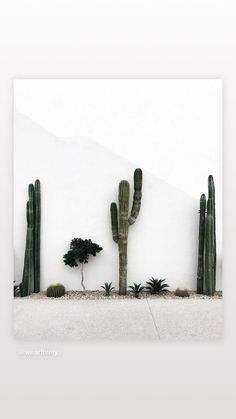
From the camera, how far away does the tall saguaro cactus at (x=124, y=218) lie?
1861 millimetres

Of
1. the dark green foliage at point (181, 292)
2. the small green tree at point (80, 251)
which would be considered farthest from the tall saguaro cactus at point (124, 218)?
the dark green foliage at point (181, 292)

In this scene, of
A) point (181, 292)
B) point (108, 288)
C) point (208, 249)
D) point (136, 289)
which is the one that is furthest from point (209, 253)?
point (108, 288)

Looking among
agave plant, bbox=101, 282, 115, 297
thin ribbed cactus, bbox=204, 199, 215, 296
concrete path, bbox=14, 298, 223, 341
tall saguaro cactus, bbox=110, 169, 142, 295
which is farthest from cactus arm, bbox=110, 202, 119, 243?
thin ribbed cactus, bbox=204, 199, 215, 296

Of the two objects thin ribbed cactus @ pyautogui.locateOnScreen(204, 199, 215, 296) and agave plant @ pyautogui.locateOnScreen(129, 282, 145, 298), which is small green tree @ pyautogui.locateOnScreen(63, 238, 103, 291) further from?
thin ribbed cactus @ pyautogui.locateOnScreen(204, 199, 215, 296)

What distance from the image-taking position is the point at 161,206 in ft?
6.23

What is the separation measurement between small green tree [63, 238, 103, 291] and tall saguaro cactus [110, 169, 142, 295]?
11cm

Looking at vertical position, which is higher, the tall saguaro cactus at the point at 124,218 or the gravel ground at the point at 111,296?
the tall saguaro cactus at the point at 124,218

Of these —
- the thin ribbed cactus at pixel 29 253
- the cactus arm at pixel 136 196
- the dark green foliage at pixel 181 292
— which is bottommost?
the dark green foliage at pixel 181 292

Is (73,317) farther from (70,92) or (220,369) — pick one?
(70,92)

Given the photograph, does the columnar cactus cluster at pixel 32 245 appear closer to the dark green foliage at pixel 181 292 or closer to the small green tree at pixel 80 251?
the small green tree at pixel 80 251

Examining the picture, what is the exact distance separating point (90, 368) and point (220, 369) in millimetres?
619

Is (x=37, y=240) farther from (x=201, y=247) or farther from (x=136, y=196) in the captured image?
(x=201, y=247)

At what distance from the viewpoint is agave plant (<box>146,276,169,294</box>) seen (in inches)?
73.5

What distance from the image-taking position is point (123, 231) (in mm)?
1866
